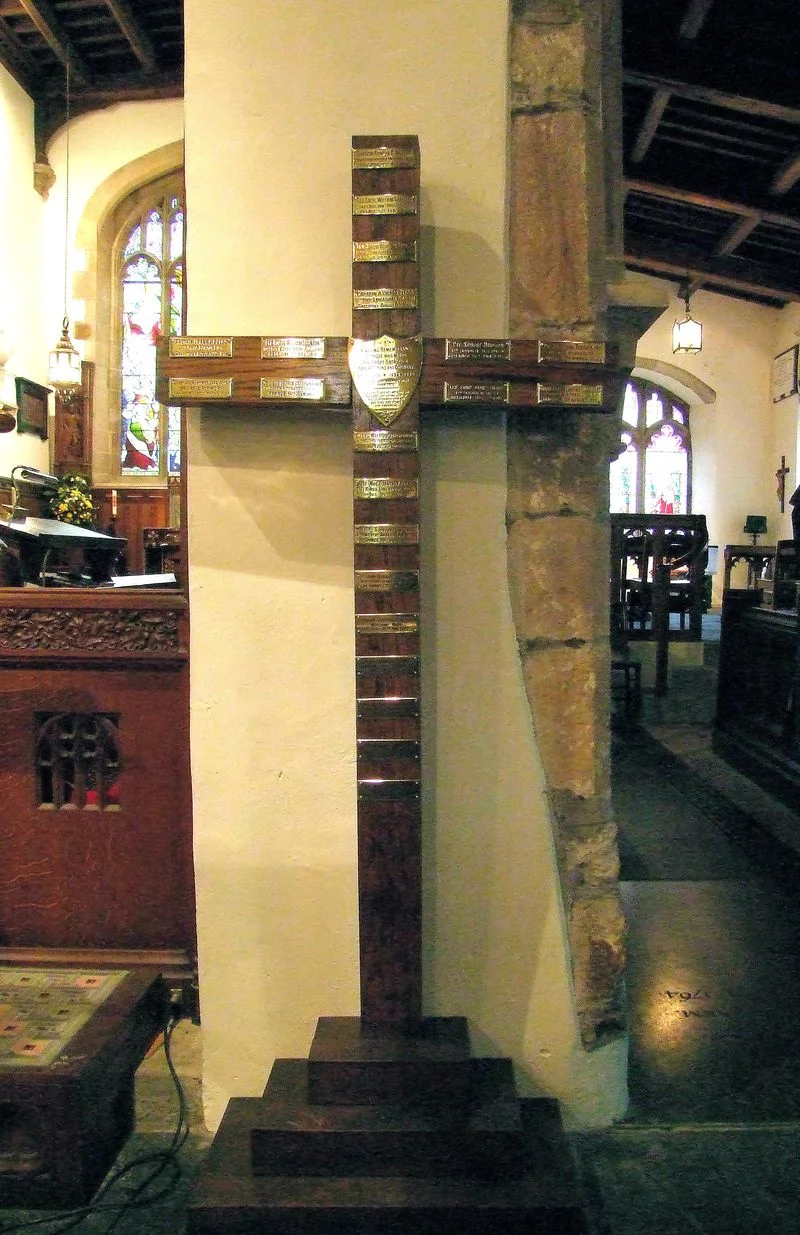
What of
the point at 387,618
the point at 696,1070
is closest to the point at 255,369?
the point at 387,618

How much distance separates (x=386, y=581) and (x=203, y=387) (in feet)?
1.52

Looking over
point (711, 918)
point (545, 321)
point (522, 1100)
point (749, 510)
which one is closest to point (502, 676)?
point (545, 321)

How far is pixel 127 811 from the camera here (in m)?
2.06

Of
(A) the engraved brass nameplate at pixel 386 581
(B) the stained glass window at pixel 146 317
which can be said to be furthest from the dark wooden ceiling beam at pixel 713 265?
(A) the engraved brass nameplate at pixel 386 581

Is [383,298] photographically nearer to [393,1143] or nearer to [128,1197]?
[393,1143]

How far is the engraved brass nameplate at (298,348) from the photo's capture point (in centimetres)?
148

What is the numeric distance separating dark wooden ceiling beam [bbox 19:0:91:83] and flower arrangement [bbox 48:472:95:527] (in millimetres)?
3649

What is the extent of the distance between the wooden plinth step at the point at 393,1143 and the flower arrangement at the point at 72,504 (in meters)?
7.44

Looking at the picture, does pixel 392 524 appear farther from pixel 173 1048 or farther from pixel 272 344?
→ pixel 173 1048

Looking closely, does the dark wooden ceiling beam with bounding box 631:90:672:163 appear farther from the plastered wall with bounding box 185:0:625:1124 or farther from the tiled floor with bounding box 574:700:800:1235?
the plastered wall with bounding box 185:0:625:1124

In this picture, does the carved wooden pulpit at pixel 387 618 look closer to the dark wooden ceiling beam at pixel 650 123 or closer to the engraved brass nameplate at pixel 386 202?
the engraved brass nameplate at pixel 386 202

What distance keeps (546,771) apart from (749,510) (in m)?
12.8

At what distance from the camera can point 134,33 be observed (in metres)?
7.63

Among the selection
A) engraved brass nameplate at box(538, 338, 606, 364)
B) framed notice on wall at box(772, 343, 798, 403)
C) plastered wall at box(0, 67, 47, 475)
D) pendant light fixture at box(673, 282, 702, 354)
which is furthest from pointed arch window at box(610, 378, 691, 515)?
engraved brass nameplate at box(538, 338, 606, 364)
